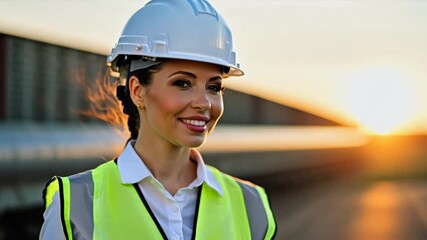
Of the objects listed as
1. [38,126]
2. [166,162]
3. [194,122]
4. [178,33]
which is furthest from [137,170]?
[38,126]

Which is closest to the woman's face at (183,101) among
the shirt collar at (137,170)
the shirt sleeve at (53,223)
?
the shirt collar at (137,170)

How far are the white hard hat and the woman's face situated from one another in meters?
0.06

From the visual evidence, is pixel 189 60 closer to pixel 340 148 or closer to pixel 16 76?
pixel 16 76

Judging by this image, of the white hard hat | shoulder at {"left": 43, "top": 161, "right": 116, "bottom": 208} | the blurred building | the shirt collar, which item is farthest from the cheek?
the blurred building

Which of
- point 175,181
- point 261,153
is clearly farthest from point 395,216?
point 175,181

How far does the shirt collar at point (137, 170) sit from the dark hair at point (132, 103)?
0.09 meters

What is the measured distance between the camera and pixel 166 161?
275 centimetres

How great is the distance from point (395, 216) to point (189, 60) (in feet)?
30.7

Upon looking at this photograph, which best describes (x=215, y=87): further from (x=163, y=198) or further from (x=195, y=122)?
(x=163, y=198)

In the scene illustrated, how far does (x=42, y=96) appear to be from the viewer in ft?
17.8

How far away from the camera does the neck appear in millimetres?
2742

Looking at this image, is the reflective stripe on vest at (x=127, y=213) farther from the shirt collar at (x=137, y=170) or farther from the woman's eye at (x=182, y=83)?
the woman's eye at (x=182, y=83)

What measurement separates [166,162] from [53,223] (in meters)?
0.39

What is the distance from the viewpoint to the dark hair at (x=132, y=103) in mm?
2713
